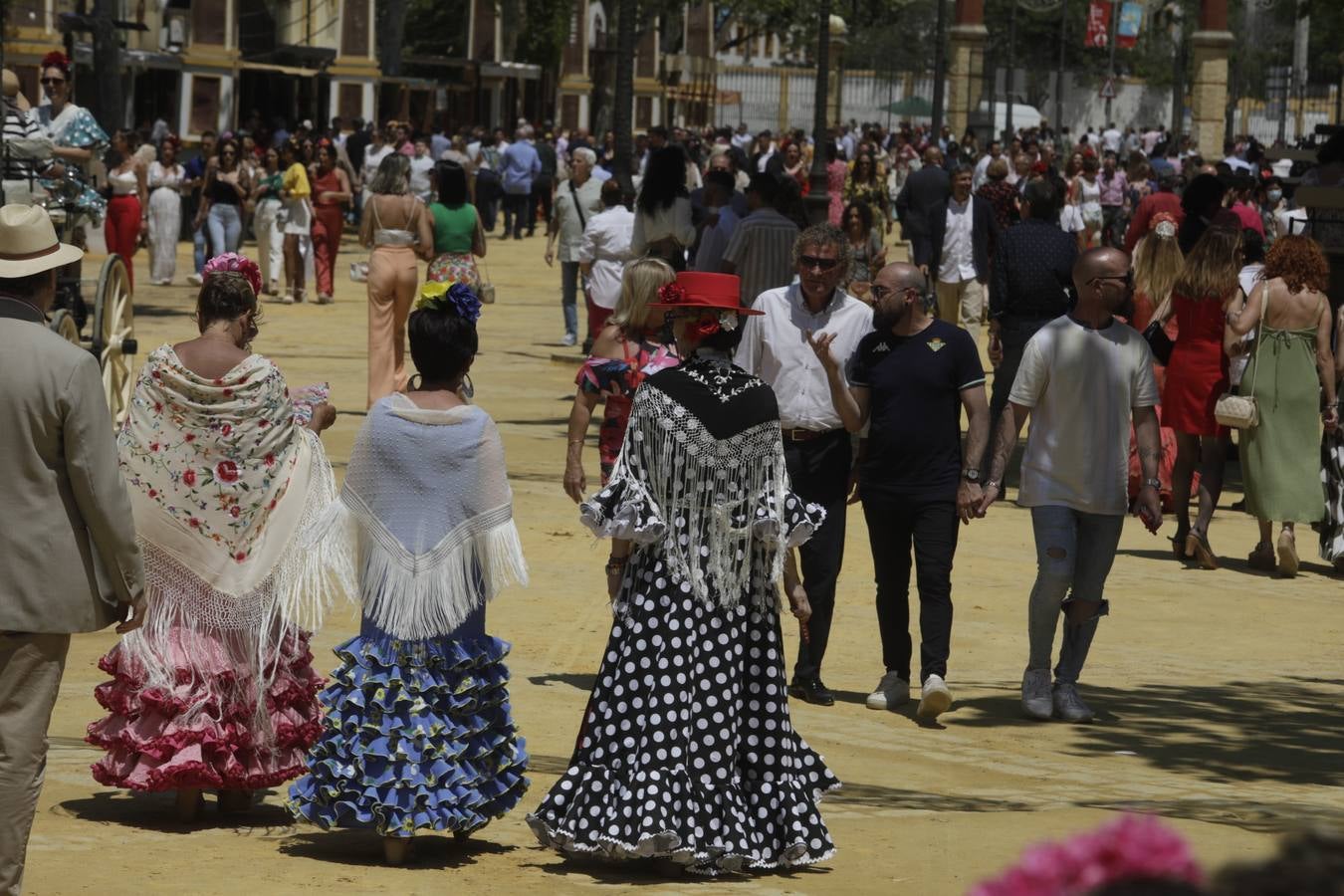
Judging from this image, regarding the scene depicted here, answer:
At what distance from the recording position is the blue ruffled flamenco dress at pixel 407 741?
20.9 ft

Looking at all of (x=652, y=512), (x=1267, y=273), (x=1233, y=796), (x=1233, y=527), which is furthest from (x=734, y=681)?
(x=1233, y=527)

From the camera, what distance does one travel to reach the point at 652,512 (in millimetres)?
6617

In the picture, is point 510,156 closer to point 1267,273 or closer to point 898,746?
point 1267,273

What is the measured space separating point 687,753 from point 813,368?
2606 millimetres

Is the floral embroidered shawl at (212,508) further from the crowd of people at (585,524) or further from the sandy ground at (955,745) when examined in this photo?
the sandy ground at (955,745)

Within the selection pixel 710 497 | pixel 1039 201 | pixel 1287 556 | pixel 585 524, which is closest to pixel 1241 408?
pixel 1287 556

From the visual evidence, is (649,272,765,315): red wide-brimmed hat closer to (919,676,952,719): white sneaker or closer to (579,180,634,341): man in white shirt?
(919,676,952,719): white sneaker

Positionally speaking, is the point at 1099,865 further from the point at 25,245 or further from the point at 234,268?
the point at 234,268

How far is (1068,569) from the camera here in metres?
8.88

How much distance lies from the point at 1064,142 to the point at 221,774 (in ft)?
202

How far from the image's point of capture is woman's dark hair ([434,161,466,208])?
16.5 meters

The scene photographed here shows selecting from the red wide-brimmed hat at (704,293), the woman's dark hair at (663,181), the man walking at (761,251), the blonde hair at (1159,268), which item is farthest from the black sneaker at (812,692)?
the woman's dark hair at (663,181)

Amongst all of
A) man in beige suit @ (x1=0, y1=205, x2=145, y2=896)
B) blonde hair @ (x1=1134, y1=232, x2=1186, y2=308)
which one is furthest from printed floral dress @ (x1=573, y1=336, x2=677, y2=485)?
blonde hair @ (x1=1134, y1=232, x2=1186, y2=308)

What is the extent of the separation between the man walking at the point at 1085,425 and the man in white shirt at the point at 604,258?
8.17m
